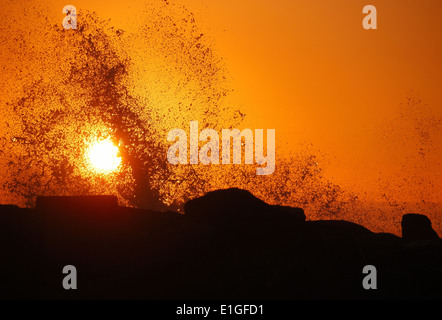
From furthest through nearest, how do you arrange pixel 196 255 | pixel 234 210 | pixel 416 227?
pixel 416 227 → pixel 234 210 → pixel 196 255

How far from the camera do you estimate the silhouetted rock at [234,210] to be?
12133 millimetres

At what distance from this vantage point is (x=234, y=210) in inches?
482

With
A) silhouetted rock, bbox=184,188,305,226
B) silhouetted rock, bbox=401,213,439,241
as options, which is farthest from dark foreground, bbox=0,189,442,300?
silhouetted rock, bbox=401,213,439,241

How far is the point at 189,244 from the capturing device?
11.1m

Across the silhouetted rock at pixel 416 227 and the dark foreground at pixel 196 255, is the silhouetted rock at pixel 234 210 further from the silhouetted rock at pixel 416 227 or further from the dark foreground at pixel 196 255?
the silhouetted rock at pixel 416 227

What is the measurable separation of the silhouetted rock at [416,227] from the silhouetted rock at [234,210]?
5521mm

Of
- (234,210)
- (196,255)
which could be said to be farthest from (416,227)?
(196,255)

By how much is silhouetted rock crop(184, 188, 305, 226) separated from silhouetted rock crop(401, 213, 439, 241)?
18.1 ft

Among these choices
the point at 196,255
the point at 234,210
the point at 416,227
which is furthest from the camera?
the point at 416,227

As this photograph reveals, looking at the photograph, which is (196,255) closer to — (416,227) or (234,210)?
(234,210)

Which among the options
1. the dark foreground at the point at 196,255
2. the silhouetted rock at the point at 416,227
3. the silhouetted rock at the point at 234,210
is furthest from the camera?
the silhouetted rock at the point at 416,227

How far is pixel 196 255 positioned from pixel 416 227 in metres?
8.57

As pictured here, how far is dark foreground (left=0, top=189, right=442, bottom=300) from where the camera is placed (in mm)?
10344

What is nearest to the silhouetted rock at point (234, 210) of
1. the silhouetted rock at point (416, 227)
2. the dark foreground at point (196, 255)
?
the dark foreground at point (196, 255)
